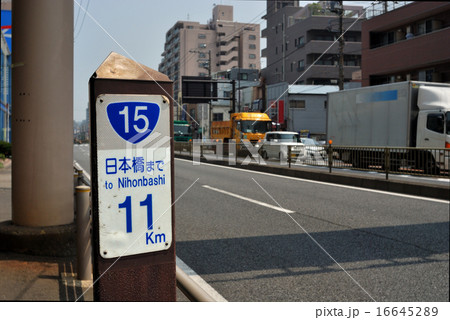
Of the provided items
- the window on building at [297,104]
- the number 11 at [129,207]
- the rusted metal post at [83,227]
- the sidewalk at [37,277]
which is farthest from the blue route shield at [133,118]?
the rusted metal post at [83,227]

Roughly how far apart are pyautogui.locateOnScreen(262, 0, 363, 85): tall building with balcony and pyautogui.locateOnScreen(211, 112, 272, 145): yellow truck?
287 millimetres

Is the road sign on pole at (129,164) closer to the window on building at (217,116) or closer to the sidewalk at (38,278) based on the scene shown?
the window on building at (217,116)

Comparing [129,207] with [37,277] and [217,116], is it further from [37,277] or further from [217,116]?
[37,277]

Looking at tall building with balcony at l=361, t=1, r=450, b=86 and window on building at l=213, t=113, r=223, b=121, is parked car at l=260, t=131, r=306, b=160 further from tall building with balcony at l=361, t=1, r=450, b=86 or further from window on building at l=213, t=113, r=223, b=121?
tall building with balcony at l=361, t=1, r=450, b=86

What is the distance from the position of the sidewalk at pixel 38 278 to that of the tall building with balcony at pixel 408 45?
3030 millimetres

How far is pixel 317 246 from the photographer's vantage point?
27.0 ft

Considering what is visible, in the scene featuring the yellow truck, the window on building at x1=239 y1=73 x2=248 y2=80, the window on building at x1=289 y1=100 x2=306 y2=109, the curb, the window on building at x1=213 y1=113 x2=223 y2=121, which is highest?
the window on building at x1=239 y1=73 x2=248 y2=80

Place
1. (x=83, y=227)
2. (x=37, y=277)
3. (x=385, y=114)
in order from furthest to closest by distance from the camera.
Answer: (x=83, y=227)
(x=37, y=277)
(x=385, y=114)

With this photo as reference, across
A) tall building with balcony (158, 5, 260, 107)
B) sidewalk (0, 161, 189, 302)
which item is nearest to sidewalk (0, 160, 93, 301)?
sidewalk (0, 161, 189, 302)

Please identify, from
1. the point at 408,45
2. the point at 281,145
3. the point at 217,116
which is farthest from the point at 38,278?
the point at 408,45

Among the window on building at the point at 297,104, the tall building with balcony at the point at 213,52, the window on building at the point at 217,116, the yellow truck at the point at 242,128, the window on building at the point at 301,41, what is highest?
the window on building at the point at 301,41

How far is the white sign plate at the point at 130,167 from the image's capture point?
1732mm

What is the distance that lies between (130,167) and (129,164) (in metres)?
0.02

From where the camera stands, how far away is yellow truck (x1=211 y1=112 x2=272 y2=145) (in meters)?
2.74
